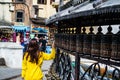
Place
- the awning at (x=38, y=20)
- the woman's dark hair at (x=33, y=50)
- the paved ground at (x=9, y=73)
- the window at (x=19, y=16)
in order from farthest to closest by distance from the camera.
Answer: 1. the awning at (x=38, y=20)
2. the window at (x=19, y=16)
3. the paved ground at (x=9, y=73)
4. the woman's dark hair at (x=33, y=50)

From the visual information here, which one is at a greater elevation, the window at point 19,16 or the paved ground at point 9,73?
the window at point 19,16

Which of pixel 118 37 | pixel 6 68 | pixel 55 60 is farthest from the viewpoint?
pixel 6 68

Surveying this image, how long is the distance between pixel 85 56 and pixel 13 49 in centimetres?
1353

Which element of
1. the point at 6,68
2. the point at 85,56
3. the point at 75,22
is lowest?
the point at 6,68

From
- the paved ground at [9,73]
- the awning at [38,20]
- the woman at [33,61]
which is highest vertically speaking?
the awning at [38,20]

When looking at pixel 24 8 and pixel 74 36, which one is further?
pixel 24 8

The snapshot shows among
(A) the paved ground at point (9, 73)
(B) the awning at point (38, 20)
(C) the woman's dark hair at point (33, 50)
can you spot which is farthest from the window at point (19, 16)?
(C) the woman's dark hair at point (33, 50)

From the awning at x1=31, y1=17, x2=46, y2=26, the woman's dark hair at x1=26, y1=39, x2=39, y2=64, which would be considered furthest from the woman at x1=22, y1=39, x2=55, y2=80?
the awning at x1=31, y1=17, x2=46, y2=26

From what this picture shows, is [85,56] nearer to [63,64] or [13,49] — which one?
[63,64]

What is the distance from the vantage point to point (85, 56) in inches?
316

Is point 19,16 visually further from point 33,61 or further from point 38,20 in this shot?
point 33,61

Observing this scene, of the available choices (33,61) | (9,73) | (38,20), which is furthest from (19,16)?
(33,61)

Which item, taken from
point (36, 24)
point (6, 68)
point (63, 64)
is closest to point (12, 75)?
point (6, 68)

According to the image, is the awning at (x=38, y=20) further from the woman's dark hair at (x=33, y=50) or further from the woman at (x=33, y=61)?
the woman's dark hair at (x=33, y=50)
